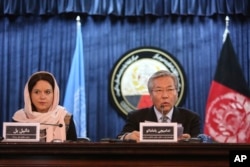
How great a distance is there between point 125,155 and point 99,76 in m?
4.91

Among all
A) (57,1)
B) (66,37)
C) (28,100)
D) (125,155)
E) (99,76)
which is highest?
(57,1)

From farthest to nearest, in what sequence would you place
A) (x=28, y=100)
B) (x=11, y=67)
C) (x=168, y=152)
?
Result: (x=11, y=67) → (x=28, y=100) → (x=168, y=152)

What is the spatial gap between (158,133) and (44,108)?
121cm

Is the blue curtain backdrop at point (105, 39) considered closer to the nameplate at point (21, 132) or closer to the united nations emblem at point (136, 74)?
the united nations emblem at point (136, 74)

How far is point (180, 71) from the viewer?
24.6 ft

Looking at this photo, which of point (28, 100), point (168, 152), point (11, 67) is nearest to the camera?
point (168, 152)

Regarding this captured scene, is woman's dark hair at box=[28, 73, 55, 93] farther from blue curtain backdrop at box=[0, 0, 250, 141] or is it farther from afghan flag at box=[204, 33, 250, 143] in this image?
blue curtain backdrop at box=[0, 0, 250, 141]

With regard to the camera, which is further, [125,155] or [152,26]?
[152,26]

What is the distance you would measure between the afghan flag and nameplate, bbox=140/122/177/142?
3952 mm

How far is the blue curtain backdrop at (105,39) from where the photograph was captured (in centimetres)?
748

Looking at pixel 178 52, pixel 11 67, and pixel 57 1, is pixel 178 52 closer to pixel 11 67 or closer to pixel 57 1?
pixel 57 1

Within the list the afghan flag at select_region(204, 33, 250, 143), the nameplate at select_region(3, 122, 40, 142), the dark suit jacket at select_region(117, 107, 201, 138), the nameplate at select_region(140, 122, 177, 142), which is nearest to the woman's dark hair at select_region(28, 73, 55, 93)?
the dark suit jacket at select_region(117, 107, 201, 138)

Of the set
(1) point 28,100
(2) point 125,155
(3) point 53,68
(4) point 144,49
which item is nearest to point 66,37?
(3) point 53,68

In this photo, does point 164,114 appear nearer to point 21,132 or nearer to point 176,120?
point 176,120
